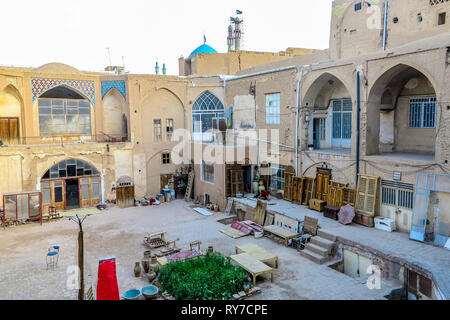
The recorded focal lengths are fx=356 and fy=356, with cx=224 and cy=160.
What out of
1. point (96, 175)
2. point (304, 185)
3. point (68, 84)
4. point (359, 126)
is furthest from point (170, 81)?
point (359, 126)

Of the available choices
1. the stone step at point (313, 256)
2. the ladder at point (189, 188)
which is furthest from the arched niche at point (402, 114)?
the ladder at point (189, 188)

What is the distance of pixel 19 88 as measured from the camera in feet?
60.2

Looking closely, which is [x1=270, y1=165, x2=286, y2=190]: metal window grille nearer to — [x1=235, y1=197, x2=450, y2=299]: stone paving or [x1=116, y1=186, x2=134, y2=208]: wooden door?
[x1=235, y1=197, x2=450, y2=299]: stone paving

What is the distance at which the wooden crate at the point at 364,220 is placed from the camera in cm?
1283

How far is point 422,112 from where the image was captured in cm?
1373

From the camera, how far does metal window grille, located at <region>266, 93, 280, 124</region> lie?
57.5 feet

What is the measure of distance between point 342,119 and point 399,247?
7.41 meters

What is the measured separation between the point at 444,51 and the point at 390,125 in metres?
4.30

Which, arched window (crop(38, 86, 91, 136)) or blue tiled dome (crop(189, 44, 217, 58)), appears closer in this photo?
arched window (crop(38, 86, 91, 136))

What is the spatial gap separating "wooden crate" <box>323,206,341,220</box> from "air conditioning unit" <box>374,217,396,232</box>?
1421 mm

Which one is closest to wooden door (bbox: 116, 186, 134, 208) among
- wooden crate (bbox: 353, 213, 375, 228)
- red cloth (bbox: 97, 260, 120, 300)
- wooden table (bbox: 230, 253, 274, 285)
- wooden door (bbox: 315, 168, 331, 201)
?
wooden door (bbox: 315, 168, 331, 201)

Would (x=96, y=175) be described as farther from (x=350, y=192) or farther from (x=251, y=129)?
(x=350, y=192)

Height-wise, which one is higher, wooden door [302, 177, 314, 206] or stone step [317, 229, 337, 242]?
wooden door [302, 177, 314, 206]

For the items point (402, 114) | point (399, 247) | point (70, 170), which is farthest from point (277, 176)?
point (70, 170)
